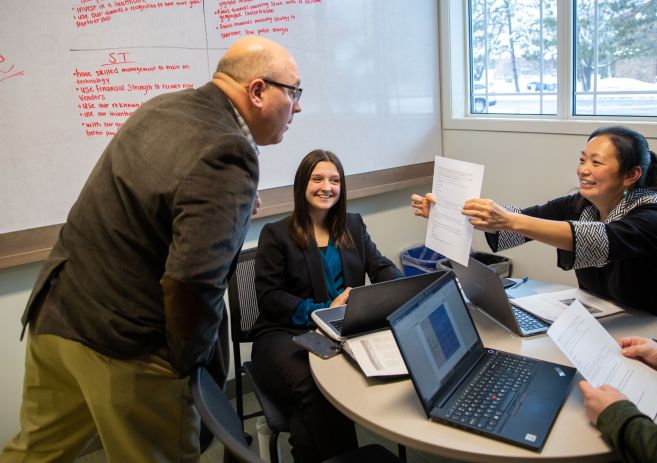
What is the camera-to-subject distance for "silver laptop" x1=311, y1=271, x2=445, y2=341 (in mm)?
1667

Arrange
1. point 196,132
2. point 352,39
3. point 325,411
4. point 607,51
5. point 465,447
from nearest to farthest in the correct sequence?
point 465,447, point 196,132, point 325,411, point 607,51, point 352,39

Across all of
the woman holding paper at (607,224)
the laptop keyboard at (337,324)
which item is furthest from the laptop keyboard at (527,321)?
the laptop keyboard at (337,324)

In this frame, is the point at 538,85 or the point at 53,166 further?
the point at 538,85

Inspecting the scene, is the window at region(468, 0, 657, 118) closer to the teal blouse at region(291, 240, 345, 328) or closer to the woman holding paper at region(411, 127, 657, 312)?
the woman holding paper at region(411, 127, 657, 312)

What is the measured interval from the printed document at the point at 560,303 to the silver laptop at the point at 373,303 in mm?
367

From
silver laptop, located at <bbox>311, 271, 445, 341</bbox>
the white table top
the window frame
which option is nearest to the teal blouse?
silver laptop, located at <bbox>311, 271, 445, 341</bbox>

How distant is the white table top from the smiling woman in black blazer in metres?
0.44

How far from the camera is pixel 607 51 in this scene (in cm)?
291

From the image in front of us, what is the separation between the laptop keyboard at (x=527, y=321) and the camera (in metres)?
1.76

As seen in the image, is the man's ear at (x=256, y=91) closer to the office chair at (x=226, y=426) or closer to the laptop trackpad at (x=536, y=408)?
the office chair at (x=226, y=426)

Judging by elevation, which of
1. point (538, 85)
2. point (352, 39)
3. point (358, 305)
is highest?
point (352, 39)

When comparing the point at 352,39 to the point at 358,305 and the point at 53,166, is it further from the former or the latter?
the point at 358,305

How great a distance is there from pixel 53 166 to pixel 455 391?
1.90 m

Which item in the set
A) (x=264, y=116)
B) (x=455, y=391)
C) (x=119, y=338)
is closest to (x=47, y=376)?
(x=119, y=338)
